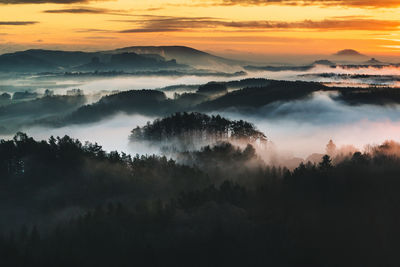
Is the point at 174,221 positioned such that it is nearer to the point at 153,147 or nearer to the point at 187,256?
the point at 187,256

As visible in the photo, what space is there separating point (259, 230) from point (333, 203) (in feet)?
70.1

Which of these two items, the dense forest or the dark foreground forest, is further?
the dense forest

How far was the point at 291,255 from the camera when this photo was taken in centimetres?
8925

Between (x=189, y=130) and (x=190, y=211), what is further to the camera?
(x=189, y=130)

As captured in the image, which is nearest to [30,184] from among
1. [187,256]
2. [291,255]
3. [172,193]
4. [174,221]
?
[172,193]

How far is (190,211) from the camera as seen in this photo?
324 feet

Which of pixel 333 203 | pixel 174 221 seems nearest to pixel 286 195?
pixel 333 203

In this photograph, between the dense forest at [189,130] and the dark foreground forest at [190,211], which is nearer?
the dark foreground forest at [190,211]

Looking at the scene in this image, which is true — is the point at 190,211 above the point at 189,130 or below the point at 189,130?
above

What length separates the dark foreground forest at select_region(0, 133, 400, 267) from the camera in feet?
286

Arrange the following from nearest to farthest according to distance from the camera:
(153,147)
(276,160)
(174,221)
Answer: (174,221) < (276,160) < (153,147)

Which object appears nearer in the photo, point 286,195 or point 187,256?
point 187,256

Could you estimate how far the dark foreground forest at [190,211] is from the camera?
87.3m

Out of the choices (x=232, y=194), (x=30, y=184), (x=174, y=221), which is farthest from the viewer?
(x=30, y=184)
